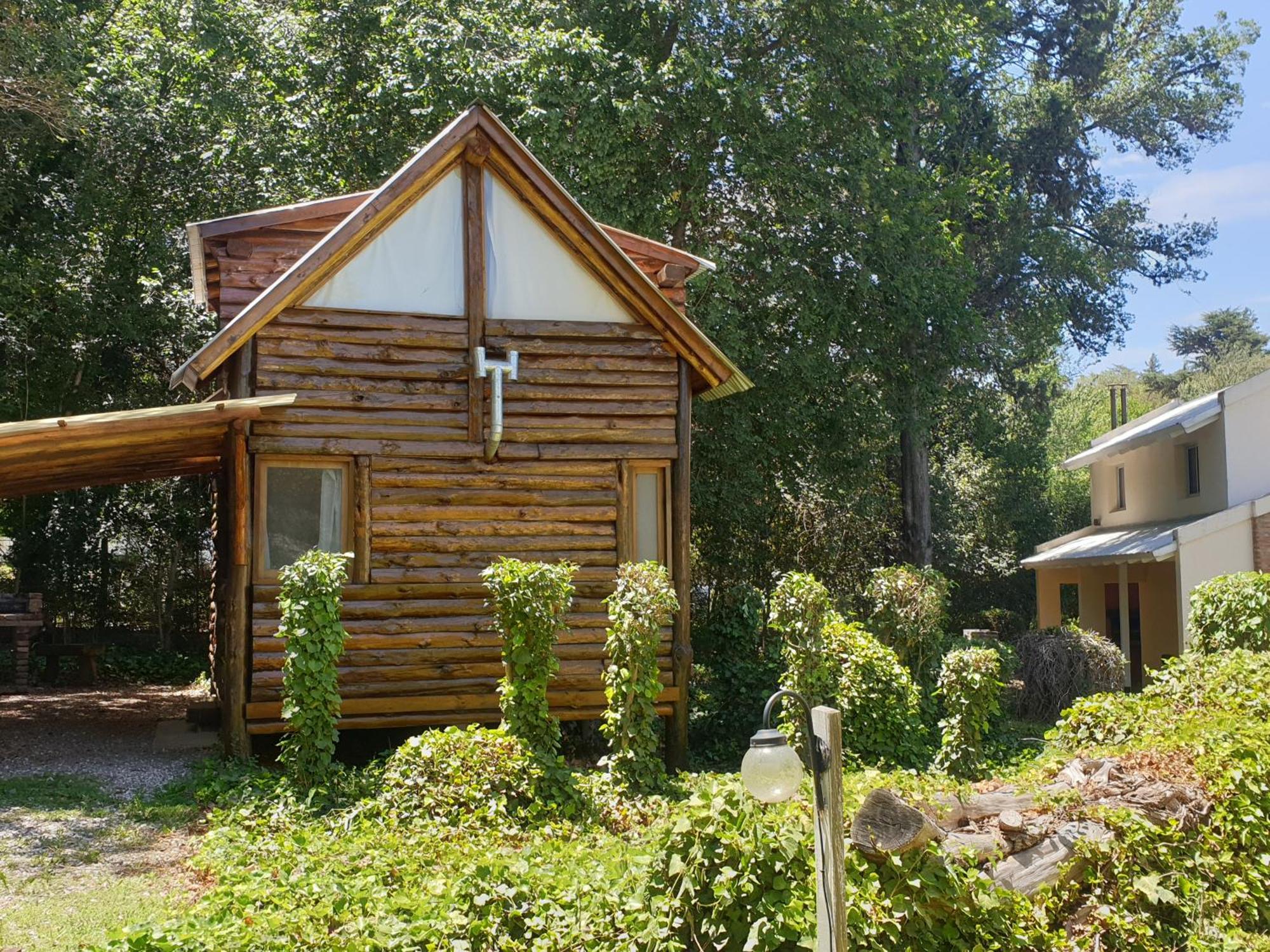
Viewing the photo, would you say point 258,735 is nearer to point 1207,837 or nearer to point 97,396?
point 1207,837

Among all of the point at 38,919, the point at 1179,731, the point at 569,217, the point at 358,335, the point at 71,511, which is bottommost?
the point at 38,919

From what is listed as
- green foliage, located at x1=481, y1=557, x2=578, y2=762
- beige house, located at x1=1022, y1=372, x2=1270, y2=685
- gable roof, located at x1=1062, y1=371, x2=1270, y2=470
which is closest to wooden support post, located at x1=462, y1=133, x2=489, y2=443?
green foliage, located at x1=481, y1=557, x2=578, y2=762

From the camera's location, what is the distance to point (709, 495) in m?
21.5

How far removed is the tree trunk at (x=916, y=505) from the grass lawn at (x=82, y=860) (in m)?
18.9

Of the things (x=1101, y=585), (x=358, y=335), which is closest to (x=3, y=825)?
(x=358, y=335)

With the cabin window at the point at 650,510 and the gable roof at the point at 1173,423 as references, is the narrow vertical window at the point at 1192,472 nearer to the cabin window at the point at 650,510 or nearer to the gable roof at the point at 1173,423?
the gable roof at the point at 1173,423

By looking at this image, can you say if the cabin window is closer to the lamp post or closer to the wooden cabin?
the wooden cabin

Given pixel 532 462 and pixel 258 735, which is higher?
pixel 532 462

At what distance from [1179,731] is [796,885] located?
470 cm

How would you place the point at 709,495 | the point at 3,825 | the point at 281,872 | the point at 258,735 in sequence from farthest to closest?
1. the point at 709,495
2. the point at 258,735
3. the point at 3,825
4. the point at 281,872

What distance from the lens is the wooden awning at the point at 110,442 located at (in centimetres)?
1055

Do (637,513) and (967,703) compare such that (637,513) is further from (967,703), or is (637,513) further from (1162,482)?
(1162,482)

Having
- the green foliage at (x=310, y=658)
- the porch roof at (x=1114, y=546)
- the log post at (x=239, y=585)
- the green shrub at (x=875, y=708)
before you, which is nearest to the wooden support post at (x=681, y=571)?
the green shrub at (x=875, y=708)

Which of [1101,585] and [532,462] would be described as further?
[1101,585]
